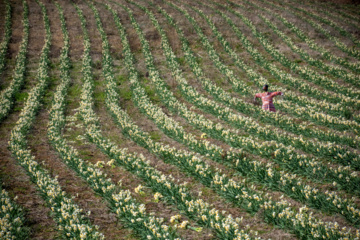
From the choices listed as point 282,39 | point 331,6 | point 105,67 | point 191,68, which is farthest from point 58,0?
point 331,6

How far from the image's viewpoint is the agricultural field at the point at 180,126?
650cm

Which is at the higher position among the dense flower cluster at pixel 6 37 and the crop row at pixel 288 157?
the dense flower cluster at pixel 6 37

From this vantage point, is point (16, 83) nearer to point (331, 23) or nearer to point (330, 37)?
point (330, 37)

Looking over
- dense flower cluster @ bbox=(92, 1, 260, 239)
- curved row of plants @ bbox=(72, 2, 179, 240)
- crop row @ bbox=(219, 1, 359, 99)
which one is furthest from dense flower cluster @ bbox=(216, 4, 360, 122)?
curved row of plants @ bbox=(72, 2, 179, 240)

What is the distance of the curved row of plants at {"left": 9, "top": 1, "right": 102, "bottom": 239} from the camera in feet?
19.7

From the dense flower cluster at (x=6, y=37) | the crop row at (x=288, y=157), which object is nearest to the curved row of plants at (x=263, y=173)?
the crop row at (x=288, y=157)

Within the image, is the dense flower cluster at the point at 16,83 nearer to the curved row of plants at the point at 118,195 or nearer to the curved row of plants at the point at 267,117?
the curved row of plants at the point at 118,195

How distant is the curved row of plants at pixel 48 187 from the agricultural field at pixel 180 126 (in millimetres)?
55

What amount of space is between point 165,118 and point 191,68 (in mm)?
8919

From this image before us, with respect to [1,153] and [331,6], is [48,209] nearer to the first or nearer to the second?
[1,153]

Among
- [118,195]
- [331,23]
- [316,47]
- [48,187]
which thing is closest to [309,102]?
[118,195]

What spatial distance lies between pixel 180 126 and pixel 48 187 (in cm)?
599

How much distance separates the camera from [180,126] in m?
11.9

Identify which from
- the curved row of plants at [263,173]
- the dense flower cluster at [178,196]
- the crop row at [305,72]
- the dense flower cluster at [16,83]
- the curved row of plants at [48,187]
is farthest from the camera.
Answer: the dense flower cluster at [16,83]
